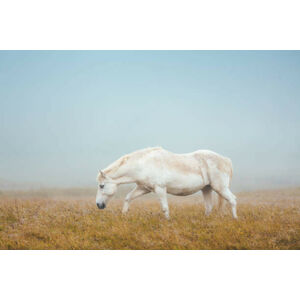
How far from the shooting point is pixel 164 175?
5.54 m

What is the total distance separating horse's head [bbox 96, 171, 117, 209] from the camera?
5.55 meters

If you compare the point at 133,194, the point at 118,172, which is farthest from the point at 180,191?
the point at 118,172

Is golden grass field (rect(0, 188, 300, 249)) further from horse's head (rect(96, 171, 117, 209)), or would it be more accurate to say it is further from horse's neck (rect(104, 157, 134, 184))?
horse's neck (rect(104, 157, 134, 184))

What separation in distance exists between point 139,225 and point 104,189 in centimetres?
97

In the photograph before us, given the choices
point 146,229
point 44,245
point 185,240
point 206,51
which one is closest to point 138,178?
point 146,229

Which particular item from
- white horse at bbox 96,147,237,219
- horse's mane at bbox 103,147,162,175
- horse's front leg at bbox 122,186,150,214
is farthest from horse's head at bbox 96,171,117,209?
horse's front leg at bbox 122,186,150,214

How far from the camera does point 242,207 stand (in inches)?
242

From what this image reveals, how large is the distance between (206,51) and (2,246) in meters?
5.20

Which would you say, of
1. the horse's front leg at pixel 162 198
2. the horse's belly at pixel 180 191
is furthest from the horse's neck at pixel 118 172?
the horse's belly at pixel 180 191

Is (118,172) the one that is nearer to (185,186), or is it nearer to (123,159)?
(123,159)

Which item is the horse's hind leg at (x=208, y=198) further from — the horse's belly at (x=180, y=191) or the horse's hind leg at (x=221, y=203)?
the horse's belly at (x=180, y=191)

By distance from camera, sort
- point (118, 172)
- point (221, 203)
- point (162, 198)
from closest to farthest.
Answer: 1. point (162, 198)
2. point (118, 172)
3. point (221, 203)

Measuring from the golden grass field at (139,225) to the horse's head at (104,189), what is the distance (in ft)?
0.79

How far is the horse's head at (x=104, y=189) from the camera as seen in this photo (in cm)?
555
